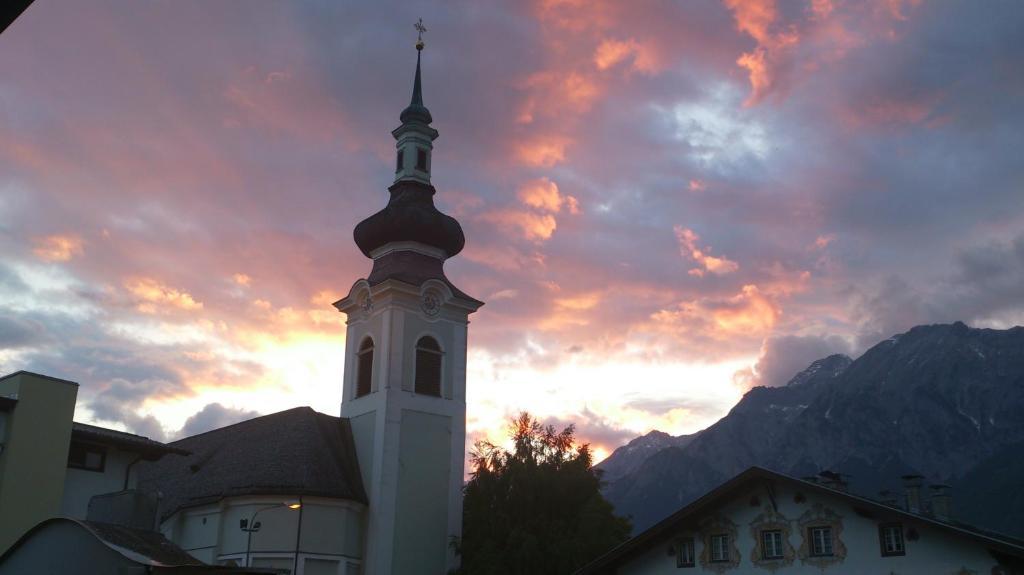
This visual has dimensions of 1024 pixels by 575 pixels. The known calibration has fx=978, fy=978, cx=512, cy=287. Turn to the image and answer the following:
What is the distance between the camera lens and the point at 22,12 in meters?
4.02

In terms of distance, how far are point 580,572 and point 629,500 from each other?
173340mm

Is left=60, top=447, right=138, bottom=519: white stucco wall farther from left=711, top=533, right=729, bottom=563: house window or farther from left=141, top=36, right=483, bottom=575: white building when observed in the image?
left=711, top=533, right=729, bottom=563: house window

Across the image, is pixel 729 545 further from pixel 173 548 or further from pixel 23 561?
pixel 23 561

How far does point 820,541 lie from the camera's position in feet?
87.8

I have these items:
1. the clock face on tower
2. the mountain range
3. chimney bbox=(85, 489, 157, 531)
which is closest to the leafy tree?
the clock face on tower

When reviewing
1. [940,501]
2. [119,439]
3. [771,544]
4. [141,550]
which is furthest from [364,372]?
[141,550]

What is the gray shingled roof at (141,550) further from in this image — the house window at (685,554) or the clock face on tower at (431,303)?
the clock face on tower at (431,303)

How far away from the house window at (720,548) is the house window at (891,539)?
4700 mm

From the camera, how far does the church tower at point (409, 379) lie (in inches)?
1613

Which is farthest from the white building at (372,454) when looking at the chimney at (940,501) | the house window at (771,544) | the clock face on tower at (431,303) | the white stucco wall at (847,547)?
the chimney at (940,501)

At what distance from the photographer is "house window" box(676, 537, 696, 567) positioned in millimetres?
29422

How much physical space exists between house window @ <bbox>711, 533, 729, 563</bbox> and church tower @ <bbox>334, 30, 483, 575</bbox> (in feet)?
51.1

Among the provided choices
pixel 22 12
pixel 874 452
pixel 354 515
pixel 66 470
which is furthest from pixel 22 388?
pixel 874 452

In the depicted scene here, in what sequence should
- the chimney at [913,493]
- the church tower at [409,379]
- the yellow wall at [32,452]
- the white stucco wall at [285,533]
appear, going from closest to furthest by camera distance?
the yellow wall at [32,452]
the chimney at [913,493]
the white stucco wall at [285,533]
the church tower at [409,379]
